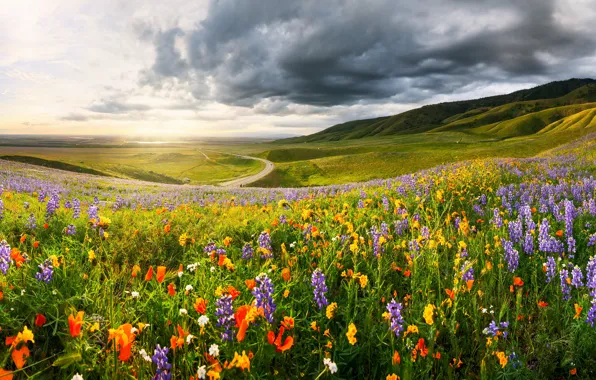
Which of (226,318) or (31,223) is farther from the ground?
(31,223)

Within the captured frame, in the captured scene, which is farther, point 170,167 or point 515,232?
point 170,167

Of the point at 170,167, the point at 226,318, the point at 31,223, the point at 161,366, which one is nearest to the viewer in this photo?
the point at 161,366

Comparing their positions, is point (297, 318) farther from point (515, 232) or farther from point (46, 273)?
point (515, 232)

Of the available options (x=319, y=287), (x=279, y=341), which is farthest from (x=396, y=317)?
(x=279, y=341)

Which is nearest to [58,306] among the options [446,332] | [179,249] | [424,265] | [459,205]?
[179,249]

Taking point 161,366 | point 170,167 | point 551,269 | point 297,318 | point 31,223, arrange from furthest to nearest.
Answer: point 170,167 → point 31,223 → point 551,269 → point 297,318 → point 161,366

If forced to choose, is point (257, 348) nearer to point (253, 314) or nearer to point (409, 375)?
point (253, 314)

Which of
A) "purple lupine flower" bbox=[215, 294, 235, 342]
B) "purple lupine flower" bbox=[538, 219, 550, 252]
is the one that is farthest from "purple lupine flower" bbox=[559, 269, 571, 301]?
"purple lupine flower" bbox=[215, 294, 235, 342]

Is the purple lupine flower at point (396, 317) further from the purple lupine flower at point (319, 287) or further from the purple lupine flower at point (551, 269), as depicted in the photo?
the purple lupine flower at point (551, 269)

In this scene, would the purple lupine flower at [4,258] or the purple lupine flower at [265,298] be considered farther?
the purple lupine flower at [4,258]

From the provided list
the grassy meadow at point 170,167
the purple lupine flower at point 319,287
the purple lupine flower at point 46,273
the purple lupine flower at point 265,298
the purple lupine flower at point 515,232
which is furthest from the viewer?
the grassy meadow at point 170,167

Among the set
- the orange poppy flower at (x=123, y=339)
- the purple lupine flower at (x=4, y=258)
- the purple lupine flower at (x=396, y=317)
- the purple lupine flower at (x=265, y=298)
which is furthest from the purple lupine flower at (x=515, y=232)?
the purple lupine flower at (x=4, y=258)

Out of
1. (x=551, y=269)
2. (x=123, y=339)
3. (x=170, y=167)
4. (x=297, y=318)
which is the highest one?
(x=123, y=339)

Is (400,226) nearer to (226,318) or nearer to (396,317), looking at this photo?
(396,317)
